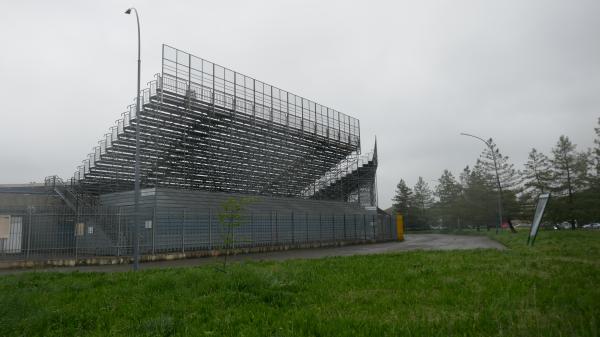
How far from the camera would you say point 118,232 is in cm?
2139

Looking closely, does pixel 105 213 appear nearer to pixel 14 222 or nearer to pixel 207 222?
pixel 14 222

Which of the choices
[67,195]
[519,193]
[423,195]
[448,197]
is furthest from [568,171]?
[67,195]

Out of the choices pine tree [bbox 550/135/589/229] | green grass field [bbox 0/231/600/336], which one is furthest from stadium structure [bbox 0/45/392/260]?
pine tree [bbox 550/135/589/229]

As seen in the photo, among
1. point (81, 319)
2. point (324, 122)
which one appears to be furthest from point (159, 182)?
point (81, 319)

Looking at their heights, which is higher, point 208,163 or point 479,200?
point 208,163

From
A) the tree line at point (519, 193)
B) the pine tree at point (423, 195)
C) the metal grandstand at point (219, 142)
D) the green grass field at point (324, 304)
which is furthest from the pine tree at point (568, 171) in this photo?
the green grass field at point (324, 304)

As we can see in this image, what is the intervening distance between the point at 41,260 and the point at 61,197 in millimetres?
10323

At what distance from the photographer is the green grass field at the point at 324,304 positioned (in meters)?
5.21

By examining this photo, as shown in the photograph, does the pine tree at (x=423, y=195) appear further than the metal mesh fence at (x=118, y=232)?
Yes

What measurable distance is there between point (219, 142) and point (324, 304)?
88.1 ft

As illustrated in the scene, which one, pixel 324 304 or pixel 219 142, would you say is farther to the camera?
pixel 219 142

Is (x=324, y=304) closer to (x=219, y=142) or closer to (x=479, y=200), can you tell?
(x=219, y=142)

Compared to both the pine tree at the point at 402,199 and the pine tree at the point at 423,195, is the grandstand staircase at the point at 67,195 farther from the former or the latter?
the pine tree at the point at 423,195

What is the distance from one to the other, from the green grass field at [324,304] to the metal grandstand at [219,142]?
62.8 ft
